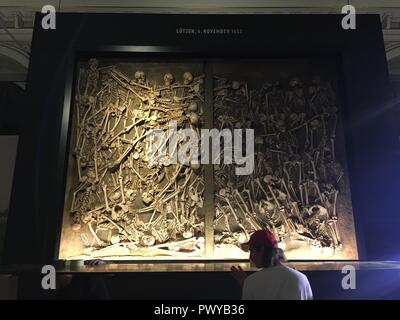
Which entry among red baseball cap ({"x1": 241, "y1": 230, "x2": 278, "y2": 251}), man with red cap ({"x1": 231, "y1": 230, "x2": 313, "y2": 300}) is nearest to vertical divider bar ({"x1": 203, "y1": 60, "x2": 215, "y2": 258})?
red baseball cap ({"x1": 241, "y1": 230, "x2": 278, "y2": 251})

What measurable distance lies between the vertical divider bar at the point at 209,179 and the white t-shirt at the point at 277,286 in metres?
2.56

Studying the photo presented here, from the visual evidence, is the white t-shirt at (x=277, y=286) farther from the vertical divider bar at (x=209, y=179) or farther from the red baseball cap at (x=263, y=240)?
the vertical divider bar at (x=209, y=179)

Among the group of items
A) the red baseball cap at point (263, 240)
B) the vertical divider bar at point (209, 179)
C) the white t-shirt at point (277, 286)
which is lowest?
the white t-shirt at point (277, 286)

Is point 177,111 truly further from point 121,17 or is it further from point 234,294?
point 234,294

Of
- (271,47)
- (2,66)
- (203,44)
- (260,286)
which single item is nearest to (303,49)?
(271,47)

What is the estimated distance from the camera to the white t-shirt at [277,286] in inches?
108

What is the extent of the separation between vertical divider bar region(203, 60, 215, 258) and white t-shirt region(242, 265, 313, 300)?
101 inches

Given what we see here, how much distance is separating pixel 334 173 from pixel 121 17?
4016mm

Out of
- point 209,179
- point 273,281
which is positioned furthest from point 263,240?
point 209,179

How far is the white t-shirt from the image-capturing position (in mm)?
2754

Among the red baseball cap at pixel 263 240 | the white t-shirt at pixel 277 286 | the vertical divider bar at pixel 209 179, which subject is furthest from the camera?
the vertical divider bar at pixel 209 179

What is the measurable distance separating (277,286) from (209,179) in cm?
302

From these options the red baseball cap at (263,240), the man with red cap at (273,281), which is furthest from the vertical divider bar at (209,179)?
the man with red cap at (273,281)
